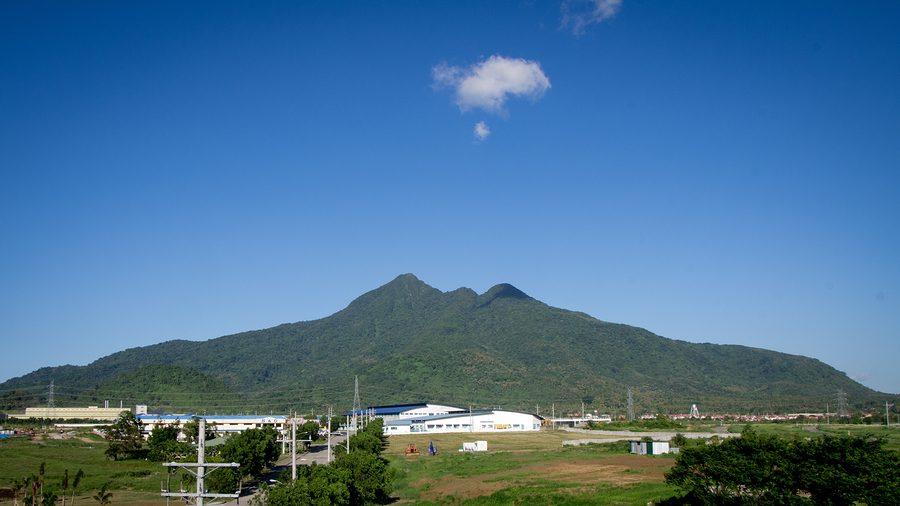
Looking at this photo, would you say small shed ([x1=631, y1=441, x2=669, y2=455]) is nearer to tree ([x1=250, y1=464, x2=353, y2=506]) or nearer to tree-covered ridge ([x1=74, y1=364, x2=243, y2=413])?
tree ([x1=250, y1=464, x2=353, y2=506])

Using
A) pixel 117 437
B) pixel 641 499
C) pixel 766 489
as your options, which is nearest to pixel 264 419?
pixel 117 437

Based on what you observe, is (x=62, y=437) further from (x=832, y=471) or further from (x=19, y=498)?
(x=832, y=471)

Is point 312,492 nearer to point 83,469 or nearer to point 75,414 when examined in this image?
point 83,469

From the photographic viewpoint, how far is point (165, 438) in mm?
69688

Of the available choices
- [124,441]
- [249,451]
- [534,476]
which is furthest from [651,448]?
[124,441]

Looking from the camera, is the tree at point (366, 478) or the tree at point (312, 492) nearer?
the tree at point (312, 492)

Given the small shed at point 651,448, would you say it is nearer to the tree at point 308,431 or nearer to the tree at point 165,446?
the tree at point 308,431

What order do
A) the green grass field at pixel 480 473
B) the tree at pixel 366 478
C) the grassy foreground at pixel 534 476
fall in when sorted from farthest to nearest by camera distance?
the green grass field at pixel 480 473
the tree at pixel 366 478
the grassy foreground at pixel 534 476

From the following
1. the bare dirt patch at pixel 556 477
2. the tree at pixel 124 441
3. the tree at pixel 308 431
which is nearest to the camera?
the bare dirt patch at pixel 556 477

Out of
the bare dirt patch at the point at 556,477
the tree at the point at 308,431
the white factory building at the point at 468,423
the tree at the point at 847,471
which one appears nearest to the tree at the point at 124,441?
the tree at the point at 308,431

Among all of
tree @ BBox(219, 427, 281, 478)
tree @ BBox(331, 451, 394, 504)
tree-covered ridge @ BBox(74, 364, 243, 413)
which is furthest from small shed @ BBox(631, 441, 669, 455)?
tree-covered ridge @ BBox(74, 364, 243, 413)

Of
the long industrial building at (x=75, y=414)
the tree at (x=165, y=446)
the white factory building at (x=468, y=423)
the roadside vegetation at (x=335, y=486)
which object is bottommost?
the white factory building at (x=468, y=423)

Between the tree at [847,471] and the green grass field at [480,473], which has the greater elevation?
the tree at [847,471]

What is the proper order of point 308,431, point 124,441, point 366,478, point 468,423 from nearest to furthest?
point 366,478 → point 124,441 → point 308,431 → point 468,423
